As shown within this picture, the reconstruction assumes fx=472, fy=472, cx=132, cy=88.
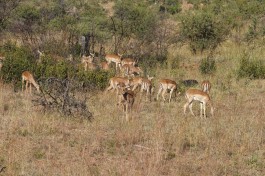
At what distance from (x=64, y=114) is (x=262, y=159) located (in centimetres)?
445

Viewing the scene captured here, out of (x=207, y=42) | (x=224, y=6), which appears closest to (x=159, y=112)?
(x=207, y=42)

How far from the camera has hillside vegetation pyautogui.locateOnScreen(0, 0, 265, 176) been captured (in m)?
Result: 7.68

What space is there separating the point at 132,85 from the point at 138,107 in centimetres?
188

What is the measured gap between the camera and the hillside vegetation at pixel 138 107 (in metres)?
7.68

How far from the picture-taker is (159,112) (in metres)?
11.5

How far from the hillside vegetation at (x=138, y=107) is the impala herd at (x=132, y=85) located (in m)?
0.28

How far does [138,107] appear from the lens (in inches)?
475

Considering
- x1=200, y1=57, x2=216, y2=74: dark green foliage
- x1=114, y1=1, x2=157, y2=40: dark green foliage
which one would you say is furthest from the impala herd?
x1=114, y1=1, x2=157, y2=40: dark green foliage

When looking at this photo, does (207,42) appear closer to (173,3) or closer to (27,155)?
(27,155)

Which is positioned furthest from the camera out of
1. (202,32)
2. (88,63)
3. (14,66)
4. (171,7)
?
(171,7)

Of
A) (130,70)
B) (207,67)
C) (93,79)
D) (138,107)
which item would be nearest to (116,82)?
(93,79)

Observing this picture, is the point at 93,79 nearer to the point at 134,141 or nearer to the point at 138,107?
the point at 138,107

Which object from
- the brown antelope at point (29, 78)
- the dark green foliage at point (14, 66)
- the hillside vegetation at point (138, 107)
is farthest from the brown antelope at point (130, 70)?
the brown antelope at point (29, 78)

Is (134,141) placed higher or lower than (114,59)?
lower
